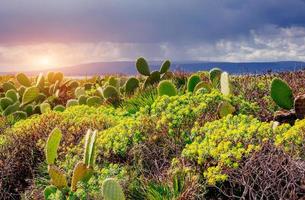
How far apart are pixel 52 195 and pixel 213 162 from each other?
6.53 ft

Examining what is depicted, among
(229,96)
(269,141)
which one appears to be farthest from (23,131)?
(269,141)

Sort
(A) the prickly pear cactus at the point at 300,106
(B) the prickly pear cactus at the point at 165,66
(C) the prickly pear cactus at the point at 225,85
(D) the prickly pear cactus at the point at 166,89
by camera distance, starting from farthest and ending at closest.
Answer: (B) the prickly pear cactus at the point at 165,66 → (D) the prickly pear cactus at the point at 166,89 → (C) the prickly pear cactus at the point at 225,85 → (A) the prickly pear cactus at the point at 300,106

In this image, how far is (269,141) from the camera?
6.20 meters

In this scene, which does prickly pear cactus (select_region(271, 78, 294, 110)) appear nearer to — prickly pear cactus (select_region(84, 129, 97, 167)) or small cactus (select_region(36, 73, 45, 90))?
prickly pear cactus (select_region(84, 129, 97, 167))

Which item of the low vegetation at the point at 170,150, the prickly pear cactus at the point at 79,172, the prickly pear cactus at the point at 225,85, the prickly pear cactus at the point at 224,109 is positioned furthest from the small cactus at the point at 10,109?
the prickly pear cactus at the point at 79,172

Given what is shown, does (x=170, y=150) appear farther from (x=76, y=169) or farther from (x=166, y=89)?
(x=166, y=89)

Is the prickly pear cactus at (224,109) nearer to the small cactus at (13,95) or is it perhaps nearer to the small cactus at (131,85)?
the small cactus at (131,85)

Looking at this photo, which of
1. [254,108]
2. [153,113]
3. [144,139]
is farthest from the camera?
[254,108]

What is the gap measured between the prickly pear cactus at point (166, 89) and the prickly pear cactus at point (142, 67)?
3133mm

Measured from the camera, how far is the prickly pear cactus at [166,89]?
10484mm

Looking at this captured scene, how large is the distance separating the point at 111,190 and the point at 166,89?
4.87m

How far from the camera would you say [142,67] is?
1364 cm

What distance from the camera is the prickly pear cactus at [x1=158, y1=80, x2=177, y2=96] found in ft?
34.4

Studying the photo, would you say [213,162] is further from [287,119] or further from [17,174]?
[17,174]
